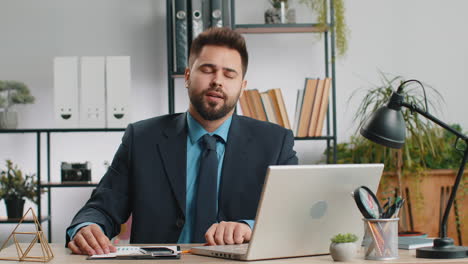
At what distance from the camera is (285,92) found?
3719mm

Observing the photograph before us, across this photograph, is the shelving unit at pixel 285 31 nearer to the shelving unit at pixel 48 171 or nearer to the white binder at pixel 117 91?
the white binder at pixel 117 91

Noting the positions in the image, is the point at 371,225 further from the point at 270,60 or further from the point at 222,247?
the point at 270,60

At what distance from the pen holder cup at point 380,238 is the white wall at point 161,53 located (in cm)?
234

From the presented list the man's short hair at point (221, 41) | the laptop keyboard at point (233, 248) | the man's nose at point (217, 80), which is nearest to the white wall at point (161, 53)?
the man's short hair at point (221, 41)

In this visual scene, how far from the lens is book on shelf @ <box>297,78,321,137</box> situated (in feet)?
11.2

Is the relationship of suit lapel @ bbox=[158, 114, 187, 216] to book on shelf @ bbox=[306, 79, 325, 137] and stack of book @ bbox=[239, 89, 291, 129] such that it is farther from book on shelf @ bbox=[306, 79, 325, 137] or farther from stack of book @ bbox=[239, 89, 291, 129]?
book on shelf @ bbox=[306, 79, 325, 137]

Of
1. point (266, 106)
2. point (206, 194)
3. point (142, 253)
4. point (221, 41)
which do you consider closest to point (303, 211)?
point (142, 253)

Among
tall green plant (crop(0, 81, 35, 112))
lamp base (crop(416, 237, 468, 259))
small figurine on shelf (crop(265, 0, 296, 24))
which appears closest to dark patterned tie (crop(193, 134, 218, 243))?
lamp base (crop(416, 237, 468, 259))

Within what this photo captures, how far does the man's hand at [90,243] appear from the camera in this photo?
1.50 m

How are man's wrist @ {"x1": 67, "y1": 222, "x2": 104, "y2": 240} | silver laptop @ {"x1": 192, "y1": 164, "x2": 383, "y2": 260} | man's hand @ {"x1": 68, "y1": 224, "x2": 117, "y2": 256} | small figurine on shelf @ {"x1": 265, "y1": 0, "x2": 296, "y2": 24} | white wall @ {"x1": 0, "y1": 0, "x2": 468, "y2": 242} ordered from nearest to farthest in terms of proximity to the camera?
silver laptop @ {"x1": 192, "y1": 164, "x2": 383, "y2": 260}, man's hand @ {"x1": 68, "y1": 224, "x2": 117, "y2": 256}, man's wrist @ {"x1": 67, "y1": 222, "x2": 104, "y2": 240}, small figurine on shelf @ {"x1": 265, "y1": 0, "x2": 296, "y2": 24}, white wall @ {"x1": 0, "y1": 0, "x2": 468, "y2": 242}

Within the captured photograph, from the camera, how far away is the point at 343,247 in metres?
1.34

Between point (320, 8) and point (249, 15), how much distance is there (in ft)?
1.49

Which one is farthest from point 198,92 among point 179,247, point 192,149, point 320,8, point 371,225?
point 320,8

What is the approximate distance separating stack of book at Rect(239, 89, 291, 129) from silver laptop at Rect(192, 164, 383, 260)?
1.92m
